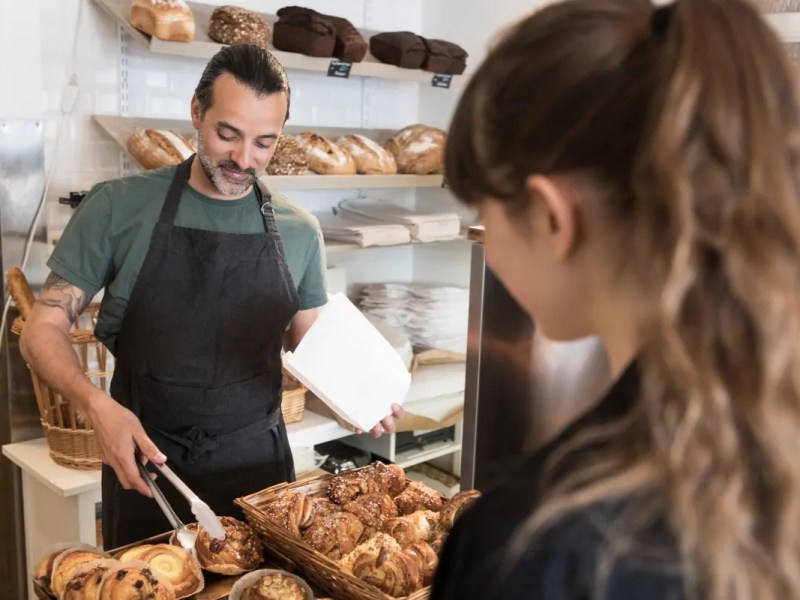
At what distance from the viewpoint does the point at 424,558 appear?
1332 millimetres

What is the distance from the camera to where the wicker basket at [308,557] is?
1267 millimetres

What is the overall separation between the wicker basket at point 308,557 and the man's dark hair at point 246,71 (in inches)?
33.8

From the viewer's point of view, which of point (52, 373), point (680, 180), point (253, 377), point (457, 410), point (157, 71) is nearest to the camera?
point (680, 180)

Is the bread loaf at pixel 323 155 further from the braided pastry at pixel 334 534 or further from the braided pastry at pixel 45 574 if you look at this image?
the braided pastry at pixel 45 574

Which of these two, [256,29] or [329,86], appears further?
[329,86]

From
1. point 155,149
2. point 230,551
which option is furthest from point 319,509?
point 155,149

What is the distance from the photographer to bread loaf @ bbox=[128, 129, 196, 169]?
260cm

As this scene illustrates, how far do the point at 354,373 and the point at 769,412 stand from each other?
3.68 ft

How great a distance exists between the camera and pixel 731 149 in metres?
0.55

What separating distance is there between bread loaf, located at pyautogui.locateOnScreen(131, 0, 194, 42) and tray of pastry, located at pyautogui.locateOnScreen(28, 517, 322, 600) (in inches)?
66.6

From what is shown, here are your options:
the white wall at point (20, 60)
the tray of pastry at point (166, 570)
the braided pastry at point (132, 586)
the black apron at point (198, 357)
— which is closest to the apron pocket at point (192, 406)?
the black apron at point (198, 357)

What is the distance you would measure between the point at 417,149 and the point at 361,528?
2.20 m

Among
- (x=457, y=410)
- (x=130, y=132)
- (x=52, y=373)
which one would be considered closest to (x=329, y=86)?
(x=130, y=132)

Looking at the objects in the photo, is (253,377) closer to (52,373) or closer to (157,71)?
(52,373)
